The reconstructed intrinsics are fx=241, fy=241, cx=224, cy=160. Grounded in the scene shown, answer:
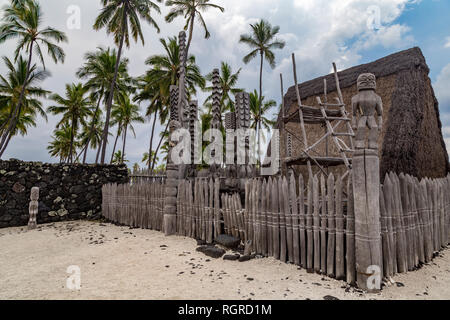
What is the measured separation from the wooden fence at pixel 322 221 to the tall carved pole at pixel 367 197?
0.15 metres

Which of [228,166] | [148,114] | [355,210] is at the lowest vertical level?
[355,210]

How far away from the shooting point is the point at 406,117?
297 inches

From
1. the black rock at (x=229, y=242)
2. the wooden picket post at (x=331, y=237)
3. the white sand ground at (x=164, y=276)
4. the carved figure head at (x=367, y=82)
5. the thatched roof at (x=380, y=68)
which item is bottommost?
the white sand ground at (x=164, y=276)

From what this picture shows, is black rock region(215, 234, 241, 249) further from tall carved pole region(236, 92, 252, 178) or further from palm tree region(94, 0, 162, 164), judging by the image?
palm tree region(94, 0, 162, 164)

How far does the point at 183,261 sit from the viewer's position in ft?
14.3

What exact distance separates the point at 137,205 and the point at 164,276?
4257mm

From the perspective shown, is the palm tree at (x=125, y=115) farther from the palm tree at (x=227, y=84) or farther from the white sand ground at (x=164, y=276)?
the white sand ground at (x=164, y=276)

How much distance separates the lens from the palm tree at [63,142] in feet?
107

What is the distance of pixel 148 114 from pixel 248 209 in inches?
720

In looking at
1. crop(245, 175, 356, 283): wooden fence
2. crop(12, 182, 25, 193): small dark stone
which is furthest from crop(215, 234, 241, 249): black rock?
crop(12, 182, 25, 193): small dark stone

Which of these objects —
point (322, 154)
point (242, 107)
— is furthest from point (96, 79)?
point (322, 154)

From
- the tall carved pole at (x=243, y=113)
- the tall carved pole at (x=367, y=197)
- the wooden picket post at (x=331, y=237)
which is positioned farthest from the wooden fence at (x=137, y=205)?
the tall carved pole at (x=367, y=197)

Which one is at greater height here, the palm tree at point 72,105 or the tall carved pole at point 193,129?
the palm tree at point 72,105
